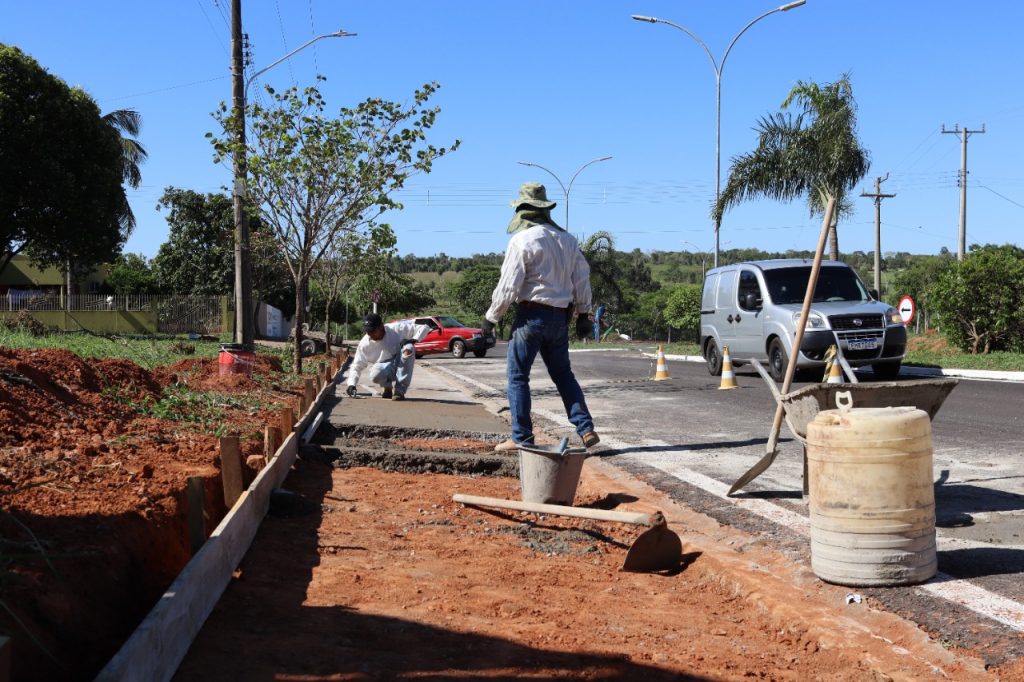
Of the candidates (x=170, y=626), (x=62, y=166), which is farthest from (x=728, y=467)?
(x=62, y=166)

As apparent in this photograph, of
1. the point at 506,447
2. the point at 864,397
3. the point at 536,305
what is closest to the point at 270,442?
the point at 536,305

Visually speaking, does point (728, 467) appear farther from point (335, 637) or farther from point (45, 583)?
point (45, 583)

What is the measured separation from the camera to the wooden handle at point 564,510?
4.96 m

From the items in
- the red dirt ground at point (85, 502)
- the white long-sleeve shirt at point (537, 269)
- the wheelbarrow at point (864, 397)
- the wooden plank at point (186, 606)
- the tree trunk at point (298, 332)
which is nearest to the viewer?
the wooden plank at point (186, 606)

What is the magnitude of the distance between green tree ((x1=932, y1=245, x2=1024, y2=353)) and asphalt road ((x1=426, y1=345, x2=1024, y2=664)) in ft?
26.6

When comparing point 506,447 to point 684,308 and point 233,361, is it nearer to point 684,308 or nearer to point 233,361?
point 233,361

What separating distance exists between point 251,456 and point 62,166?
95.9 ft

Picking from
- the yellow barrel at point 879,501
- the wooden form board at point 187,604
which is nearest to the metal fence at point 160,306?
the wooden form board at point 187,604

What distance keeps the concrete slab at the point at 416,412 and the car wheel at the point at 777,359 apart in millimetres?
5285

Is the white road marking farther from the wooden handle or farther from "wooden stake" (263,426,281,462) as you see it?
"wooden stake" (263,426,281,462)

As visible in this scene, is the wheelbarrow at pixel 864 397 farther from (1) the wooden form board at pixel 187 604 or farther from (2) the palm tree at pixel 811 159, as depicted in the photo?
(2) the palm tree at pixel 811 159

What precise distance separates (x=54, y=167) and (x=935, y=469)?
30478 mm

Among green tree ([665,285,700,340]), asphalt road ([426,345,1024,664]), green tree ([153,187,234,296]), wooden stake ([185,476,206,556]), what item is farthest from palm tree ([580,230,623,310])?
wooden stake ([185,476,206,556])

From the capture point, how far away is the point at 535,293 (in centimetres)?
716
